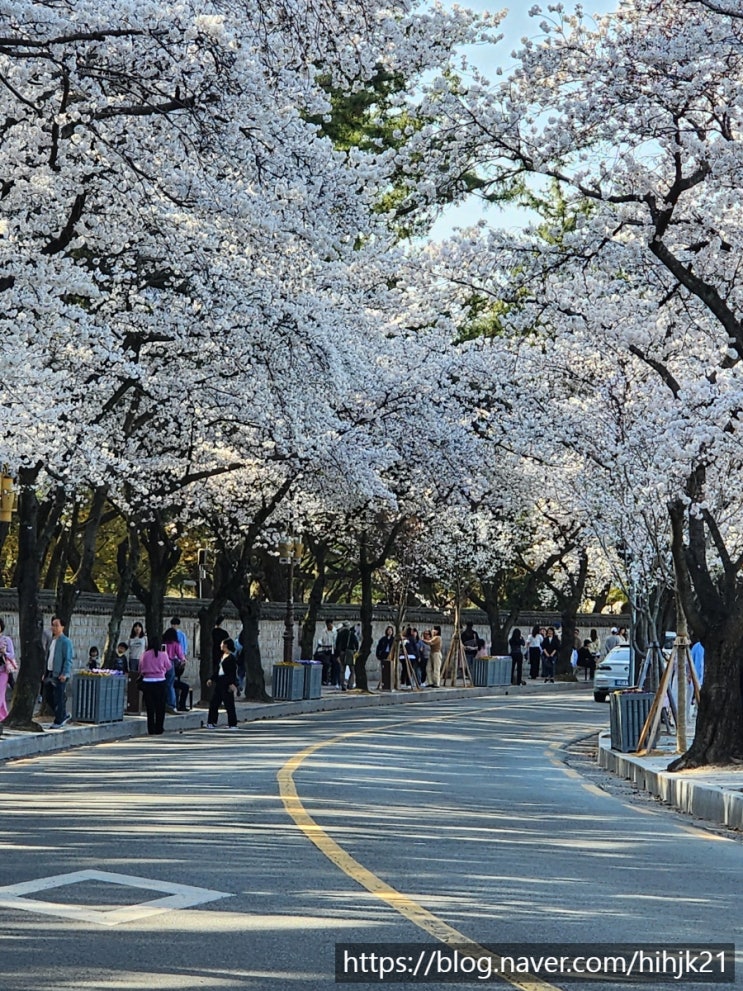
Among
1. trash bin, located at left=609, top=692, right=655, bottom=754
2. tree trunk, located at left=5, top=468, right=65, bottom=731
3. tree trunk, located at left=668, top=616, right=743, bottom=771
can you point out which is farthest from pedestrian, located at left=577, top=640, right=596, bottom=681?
tree trunk, located at left=668, top=616, right=743, bottom=771

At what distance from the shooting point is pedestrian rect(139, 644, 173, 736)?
2579 cm

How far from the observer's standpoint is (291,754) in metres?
20.4

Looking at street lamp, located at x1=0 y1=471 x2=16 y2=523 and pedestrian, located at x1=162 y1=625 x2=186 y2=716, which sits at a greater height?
street lamp, located at x1=0 y1=471 x2=16 y2=523

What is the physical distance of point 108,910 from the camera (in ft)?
26.0

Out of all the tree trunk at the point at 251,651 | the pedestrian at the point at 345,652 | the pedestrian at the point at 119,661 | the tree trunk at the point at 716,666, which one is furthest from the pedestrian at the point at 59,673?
the pedestrian at the point at 345,652

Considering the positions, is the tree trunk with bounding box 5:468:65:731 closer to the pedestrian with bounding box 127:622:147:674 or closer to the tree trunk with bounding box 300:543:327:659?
the pedestrian with bounding box 127:622:147:674

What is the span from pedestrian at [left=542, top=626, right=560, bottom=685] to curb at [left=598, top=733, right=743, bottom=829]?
40.5 metres

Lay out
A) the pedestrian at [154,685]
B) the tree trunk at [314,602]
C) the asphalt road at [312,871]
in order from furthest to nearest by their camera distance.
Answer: the tree trunk at [314,602]
the pedestrian at [154,685]
the asphalt road at [312,871]

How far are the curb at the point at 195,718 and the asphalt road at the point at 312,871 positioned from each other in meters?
3.14

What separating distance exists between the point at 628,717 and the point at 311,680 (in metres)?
17.3

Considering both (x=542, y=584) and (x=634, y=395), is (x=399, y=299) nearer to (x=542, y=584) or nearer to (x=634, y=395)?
(x=634, y=395)

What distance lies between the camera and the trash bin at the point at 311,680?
127 ft

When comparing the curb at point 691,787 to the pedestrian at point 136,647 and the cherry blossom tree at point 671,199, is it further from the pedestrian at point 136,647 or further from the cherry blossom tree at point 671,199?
the pedestrian at point 136,647

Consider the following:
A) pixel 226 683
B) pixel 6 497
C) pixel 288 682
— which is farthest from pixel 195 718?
pixel 6 497
